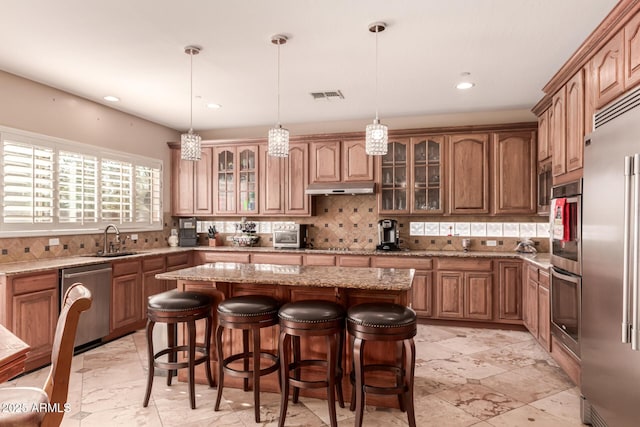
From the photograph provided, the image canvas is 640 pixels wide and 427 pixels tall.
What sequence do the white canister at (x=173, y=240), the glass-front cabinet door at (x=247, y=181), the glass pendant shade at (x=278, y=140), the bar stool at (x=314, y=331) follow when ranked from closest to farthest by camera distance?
1. the bar stool at (x=314, y=331)
2. the glass pendant shade at (x=278, y=140)
3. the glass-front cabinet door at (x=247, y=181)
4. the white canister at (x=173, y=240)

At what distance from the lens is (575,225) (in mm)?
2818

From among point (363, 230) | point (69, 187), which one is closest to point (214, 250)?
point (69, 187)

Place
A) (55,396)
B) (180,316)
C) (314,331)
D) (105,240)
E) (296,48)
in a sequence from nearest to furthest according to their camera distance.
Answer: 1. (55,396)
2. (314,331)
3. (180,316)
4. (296,48)
5. (105,240)

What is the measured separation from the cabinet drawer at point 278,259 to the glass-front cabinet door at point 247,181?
0.73 metres

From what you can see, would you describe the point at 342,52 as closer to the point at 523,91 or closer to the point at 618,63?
the point at 618,63

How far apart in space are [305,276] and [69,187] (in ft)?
10.6

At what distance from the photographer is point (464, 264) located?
4.68 m

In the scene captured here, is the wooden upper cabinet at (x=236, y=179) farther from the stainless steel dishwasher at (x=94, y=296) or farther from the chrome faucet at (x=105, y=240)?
the stainless steel dishwasher at (x=94, y=296)

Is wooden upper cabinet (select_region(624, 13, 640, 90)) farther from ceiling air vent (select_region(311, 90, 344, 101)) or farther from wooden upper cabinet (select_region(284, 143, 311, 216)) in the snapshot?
wooden upper cabinet (select_region(284, 143, 311, 216))

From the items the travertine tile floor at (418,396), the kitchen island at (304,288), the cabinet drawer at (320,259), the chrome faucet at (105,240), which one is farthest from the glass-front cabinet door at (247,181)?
the kitchen island at (304,288)

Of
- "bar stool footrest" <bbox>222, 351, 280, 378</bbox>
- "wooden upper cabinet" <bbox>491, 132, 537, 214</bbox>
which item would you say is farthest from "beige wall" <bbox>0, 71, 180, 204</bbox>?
"wooden upper cabinet" <bbox>491, 132, 537, 214</bbox>

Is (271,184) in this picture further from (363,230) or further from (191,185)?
(363,230)

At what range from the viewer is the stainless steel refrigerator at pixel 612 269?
1.82m

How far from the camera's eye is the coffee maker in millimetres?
5160
